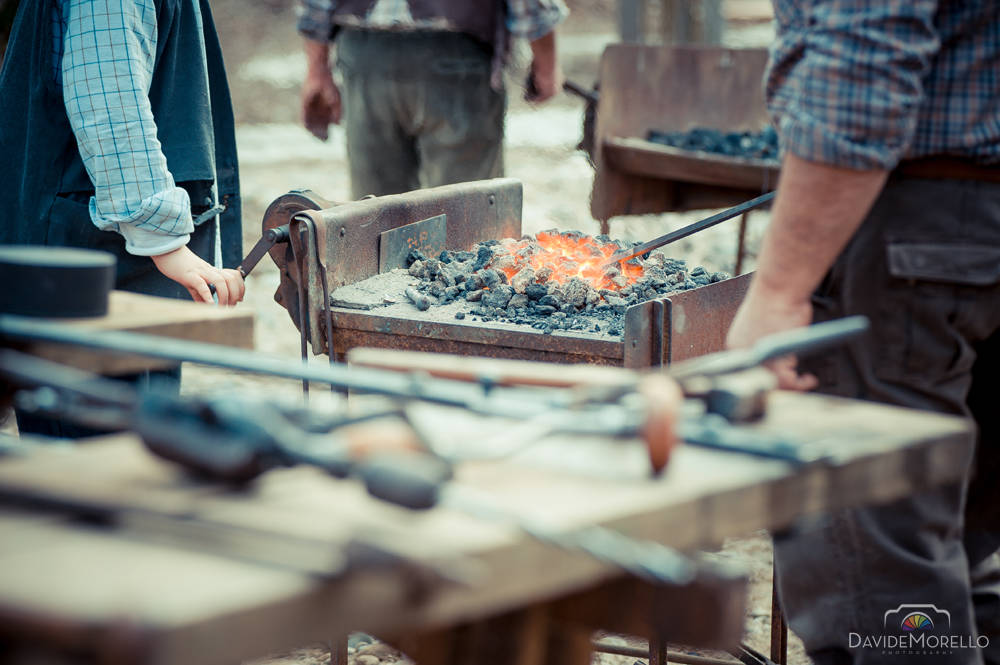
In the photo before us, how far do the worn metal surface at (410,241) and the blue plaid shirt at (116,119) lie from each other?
0.77 metres

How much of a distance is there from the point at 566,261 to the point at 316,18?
84.7 inches

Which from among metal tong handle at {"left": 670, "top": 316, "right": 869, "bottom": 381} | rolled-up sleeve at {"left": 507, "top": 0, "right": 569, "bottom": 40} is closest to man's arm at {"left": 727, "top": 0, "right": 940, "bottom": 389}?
metal tong handle at {"left": 670, "top": 316, "right": 869, "bottom": 381}

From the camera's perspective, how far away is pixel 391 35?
4707 mm

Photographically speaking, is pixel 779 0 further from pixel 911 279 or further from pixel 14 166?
pixel 14 166

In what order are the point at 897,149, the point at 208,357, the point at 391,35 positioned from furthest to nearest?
the point at 391,35, the point at 897,149, the point at 208,357

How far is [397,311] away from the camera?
9.27 feet

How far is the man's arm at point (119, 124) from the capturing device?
2342 millimetres

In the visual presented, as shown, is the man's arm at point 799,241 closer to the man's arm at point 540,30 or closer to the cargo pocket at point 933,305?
the cargo pocket at point 933,305

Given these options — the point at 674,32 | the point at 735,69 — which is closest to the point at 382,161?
the point at 735,69

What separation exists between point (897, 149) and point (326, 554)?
3.55ft

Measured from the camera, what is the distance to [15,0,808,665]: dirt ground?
370 cm

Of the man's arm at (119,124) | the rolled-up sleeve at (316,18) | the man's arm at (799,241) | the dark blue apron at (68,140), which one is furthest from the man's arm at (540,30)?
the man's arm at (799,241)

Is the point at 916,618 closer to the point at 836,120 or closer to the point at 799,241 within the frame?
the point at 799,241

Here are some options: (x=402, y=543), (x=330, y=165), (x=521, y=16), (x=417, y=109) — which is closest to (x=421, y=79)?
(x=417, y=109)
